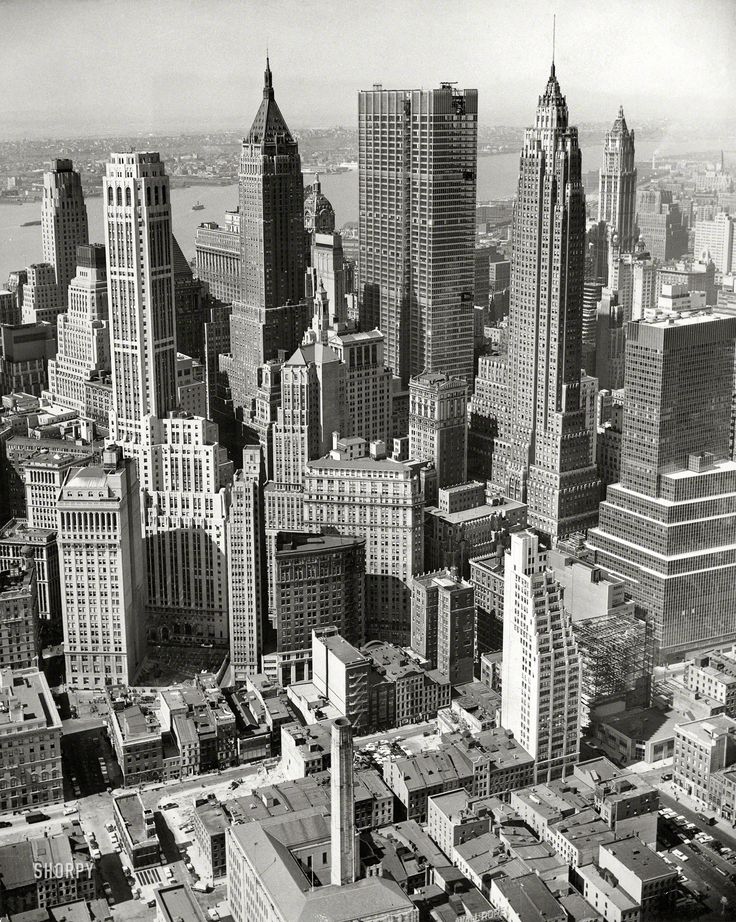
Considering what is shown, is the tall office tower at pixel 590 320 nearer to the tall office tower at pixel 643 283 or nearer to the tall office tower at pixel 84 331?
the tall office tower at pixel 643 283

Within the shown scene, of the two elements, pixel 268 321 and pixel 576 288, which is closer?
pixel 576 288

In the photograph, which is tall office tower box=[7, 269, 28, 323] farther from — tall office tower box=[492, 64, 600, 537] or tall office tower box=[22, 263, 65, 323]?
tall office tower box=[492, 64, 600, 537]

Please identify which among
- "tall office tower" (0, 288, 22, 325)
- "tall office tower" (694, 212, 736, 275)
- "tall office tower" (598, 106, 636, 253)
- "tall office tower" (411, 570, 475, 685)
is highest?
"tall office tower" (598, 106, 636, 253)

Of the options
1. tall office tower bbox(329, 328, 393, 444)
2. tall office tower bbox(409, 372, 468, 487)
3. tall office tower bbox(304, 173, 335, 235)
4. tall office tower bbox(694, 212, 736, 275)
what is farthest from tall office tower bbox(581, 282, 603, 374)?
tall office tower bbox(304, 173, 335, 235)

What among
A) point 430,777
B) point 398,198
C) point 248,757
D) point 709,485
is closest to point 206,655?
point 248,757

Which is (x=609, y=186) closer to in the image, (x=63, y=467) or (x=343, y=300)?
(x=343, y=300)

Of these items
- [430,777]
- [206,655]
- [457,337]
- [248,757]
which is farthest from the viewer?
[457,337]

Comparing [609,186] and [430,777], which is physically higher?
[609,186]
